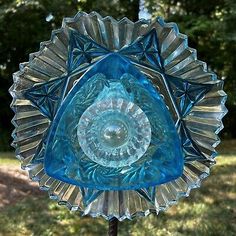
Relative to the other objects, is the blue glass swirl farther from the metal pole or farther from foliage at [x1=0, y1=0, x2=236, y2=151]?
foliage at [x1=0, y1=0, x2=236, y2=151]

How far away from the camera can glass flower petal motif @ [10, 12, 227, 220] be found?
65.6 inches

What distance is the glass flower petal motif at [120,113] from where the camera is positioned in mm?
1666

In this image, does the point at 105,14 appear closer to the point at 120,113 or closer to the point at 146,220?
the point at 146,220

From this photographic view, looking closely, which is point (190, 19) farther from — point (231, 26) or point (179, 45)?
point (179, 45)

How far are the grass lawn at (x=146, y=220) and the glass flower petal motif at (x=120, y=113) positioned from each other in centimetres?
226

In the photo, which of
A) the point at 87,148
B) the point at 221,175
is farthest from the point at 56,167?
the point at 221,175

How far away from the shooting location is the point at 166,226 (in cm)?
400

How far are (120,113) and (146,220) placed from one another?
8.29 ft

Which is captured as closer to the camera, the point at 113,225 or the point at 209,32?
the point at 113,225

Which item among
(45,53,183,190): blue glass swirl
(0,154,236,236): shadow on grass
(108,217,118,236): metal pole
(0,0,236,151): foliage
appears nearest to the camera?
(45,53,183,190): blue glass swirl

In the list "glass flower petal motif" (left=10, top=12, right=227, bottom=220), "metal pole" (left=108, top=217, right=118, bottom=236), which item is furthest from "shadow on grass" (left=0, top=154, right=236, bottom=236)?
"glass flower petal motif" (left=10, top=12, right=227, bottom=220)

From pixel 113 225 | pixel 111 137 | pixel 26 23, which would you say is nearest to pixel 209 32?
pixel 26 23

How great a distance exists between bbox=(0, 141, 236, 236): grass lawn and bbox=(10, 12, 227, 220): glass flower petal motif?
2262 millimetres

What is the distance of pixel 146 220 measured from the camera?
407 cm
